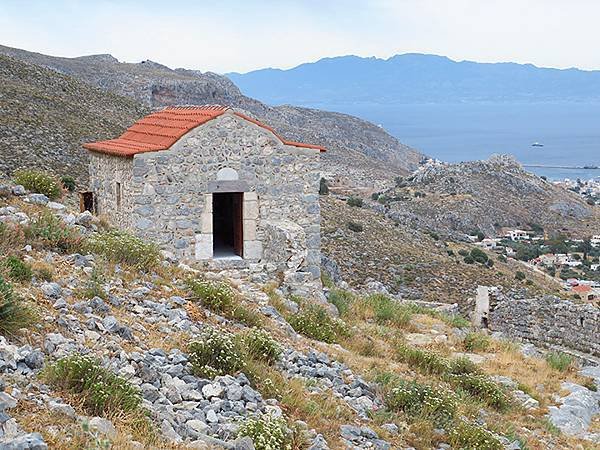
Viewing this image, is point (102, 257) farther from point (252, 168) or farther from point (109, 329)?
point (252, 168)

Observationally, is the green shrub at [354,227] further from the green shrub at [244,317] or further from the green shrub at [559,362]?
the green shrub at [244,317]

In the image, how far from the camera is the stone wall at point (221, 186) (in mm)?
12922

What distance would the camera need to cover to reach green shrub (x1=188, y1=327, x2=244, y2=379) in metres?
6.80

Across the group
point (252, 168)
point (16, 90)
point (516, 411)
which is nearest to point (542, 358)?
point (516, 411)

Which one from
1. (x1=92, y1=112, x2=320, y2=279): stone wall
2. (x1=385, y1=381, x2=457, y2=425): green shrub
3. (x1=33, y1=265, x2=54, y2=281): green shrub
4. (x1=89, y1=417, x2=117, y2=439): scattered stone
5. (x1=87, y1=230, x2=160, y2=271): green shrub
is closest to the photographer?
(x1=89, y1=417, x2=117, y2=439): scattered stone

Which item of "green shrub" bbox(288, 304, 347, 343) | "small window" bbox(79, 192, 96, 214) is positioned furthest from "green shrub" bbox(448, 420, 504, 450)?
"small window" bbox(79, 192, 96, 214)

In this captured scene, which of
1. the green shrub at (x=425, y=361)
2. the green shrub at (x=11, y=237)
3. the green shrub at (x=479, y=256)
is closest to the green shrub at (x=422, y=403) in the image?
the green shrub at (x=425, y=361)

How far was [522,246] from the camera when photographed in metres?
45.5

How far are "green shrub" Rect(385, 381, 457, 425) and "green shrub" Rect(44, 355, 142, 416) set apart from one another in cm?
321

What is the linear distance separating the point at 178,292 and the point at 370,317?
17.0 feet

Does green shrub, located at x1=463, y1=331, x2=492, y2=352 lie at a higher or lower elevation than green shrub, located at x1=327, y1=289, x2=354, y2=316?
lower

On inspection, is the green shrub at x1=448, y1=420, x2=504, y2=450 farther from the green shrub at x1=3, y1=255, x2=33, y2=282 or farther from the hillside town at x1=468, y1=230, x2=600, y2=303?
the hillside town at x1=468, y1=230, x2=600, y2=303

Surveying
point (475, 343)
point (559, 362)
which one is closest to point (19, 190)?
point (475, 343)

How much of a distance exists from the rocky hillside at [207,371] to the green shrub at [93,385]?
1 cm
